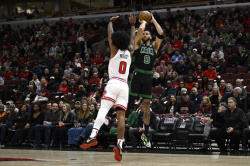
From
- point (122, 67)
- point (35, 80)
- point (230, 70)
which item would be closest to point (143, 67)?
point (122, 67)

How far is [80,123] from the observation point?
38.8 ft

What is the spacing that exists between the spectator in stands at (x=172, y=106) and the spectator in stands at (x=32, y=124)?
4.18 meters

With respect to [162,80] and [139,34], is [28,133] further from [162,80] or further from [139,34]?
[139,34]

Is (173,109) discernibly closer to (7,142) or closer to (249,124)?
(249,124)

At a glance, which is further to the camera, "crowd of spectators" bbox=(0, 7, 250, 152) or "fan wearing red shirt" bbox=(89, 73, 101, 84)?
"fan wearing red shirt" bbox=(89, 73, 101, 84)

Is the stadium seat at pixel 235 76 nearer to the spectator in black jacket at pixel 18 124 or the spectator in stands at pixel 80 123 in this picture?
the spectator in stands at pixel 80 123

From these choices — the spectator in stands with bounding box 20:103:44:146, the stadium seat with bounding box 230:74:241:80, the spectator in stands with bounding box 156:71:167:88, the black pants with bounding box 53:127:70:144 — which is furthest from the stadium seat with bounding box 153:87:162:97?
the spectator in stands with bounding box 20:103:44:146

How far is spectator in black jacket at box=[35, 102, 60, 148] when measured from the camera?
1245cm

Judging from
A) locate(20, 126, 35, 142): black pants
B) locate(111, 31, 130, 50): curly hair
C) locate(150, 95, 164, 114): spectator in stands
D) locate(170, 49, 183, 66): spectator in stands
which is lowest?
locate(20, 126, 35, 142): black pants

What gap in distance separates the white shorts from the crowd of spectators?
5.30 metres

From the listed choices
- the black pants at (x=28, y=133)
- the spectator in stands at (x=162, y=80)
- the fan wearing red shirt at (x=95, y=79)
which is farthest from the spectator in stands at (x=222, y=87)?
the black pants at (x=28, y=133)

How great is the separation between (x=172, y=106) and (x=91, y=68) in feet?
19.8

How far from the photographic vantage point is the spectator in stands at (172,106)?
12.0 m

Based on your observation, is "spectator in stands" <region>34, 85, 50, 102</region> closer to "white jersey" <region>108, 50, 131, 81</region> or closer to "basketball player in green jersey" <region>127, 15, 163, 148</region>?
"basketball player in green jersey" <region>127, 15, 163, 148</region>
